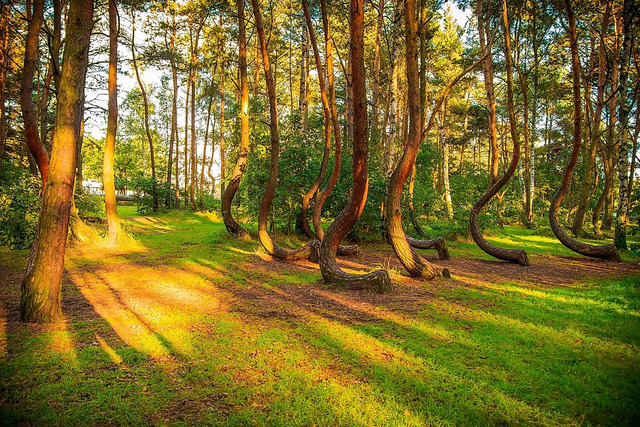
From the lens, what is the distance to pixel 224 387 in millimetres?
3193

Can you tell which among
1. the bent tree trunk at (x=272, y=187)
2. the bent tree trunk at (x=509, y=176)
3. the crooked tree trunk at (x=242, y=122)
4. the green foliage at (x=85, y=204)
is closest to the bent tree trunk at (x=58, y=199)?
the bent tree trunk at (x=272, y=187)

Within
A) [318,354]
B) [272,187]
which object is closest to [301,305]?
[318,354]

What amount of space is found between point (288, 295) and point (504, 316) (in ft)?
11.7

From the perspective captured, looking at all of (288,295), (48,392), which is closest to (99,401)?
(48,392)

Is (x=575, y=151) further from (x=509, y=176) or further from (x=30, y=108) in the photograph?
(x=30, y=108)

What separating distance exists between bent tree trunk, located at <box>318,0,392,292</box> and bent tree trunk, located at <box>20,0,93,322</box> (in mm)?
4168

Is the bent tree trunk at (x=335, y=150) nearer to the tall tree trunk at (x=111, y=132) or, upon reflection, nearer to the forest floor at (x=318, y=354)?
the forest floor at (x=318, y=354)

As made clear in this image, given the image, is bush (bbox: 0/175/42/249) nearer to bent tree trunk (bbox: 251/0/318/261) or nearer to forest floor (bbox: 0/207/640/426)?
forest floor (bbox: 0/207/640/426)

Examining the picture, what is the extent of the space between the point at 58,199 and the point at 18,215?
6275mm

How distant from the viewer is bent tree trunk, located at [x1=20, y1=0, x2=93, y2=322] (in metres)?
4.38

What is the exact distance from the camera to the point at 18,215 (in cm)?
892

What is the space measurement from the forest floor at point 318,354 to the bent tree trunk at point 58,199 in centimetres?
35

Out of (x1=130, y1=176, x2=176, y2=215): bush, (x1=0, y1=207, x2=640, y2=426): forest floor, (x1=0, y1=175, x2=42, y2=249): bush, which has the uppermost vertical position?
(x1=130, y1=176, x2=176, y2=215): bush

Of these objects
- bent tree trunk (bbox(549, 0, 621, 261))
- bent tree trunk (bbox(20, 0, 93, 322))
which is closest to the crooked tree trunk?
bent tree trunk (bbox(20, 0, 93, 322))
